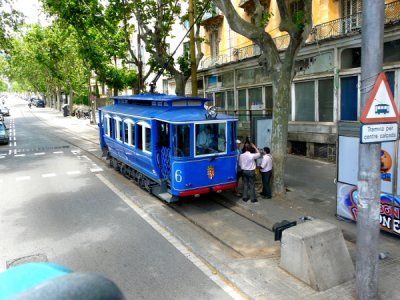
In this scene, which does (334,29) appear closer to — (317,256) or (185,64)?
(185,64)

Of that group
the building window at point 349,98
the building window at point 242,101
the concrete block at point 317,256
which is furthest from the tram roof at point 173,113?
the building window at point 242,101

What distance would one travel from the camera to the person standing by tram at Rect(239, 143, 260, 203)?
10.7 metres

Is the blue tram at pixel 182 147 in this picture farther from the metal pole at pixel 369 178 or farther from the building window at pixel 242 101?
the building window at pixel 242 101

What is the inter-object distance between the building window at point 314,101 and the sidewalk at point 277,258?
3892mm

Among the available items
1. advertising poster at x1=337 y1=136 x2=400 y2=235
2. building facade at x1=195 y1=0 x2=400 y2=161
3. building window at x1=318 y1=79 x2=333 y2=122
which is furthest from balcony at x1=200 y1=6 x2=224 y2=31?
advertising poster at x1=337 y1=136 x2=400 y2=235

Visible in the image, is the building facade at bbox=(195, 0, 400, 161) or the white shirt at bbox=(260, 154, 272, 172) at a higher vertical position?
the building facade at bbox=(195, 0, 400, 161)

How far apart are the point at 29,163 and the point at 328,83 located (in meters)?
14.8

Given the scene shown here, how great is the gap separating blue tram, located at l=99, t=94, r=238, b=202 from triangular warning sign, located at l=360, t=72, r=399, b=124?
17.9ft

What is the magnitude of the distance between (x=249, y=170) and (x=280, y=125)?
5.40ft

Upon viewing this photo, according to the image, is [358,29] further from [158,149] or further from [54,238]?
[54,238]

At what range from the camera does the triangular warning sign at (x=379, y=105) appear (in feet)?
16.2

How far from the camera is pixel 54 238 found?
8.45m

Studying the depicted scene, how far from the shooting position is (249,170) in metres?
10.7

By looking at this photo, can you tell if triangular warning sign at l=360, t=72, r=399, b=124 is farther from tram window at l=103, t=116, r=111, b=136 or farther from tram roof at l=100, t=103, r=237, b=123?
tram window at l=103, t=116, r=111, b=136
